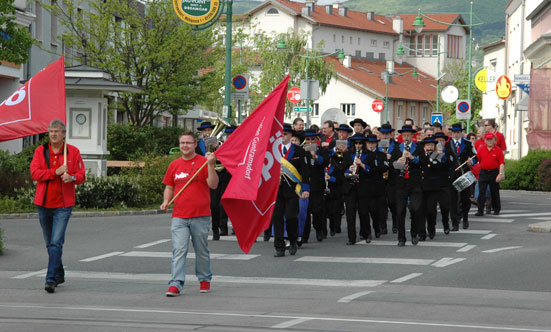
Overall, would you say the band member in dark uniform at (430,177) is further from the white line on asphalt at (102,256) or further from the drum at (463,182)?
the white line on asphalt at (102,256)

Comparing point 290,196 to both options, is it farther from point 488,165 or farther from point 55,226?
point 488,165

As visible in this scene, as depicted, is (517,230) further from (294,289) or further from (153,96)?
(153,96)

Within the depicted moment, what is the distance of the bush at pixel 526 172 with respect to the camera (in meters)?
34.9

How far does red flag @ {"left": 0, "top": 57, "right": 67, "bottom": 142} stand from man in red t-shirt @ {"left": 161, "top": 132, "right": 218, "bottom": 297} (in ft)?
5.91

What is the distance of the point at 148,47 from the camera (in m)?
36.0

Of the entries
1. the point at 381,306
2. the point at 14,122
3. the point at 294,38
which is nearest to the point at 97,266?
the point at 14,122

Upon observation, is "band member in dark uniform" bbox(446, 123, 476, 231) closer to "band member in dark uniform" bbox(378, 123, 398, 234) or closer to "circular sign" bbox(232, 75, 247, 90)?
"band member in dark uniform" bbox(378, 123, 398, 234)

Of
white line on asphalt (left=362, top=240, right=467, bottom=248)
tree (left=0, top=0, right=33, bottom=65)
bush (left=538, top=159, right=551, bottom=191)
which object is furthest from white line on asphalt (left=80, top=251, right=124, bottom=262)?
bush (left=538, top=159, right=551, bottom=191)

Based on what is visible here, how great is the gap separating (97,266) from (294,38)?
230 feet

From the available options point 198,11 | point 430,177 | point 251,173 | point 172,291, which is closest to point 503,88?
point 198,11

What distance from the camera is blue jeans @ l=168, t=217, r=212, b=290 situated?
11492 millimetres

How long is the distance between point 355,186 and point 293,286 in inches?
206

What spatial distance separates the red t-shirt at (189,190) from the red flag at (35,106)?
1.79 meters

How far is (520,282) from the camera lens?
1259 centimetres
